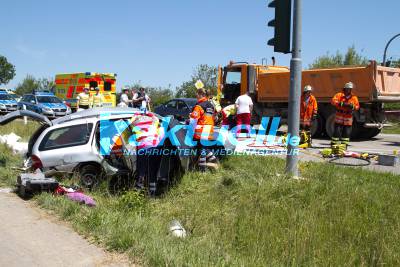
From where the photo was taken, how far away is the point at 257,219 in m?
6.10

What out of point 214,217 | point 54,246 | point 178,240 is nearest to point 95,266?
point 54,246

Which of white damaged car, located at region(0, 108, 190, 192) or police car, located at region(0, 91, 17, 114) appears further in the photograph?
police car, located at region(0, 91, 17, 114)

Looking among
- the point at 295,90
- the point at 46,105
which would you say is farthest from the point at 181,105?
the point at 295,90

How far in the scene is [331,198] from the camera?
6.51 metres

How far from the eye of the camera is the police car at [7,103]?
28.4 meters

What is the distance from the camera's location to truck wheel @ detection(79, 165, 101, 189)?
7740 millimetres

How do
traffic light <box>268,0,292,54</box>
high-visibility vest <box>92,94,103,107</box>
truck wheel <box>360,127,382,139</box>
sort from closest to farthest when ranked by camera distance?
traffic light <box>268,0,292,54</box> < truck wheel <box>360,127,382,139</box> < high-visibility vest <box>92,94,103,107</box>

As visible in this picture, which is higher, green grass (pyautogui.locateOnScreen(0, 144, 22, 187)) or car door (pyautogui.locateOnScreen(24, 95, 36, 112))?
car door (pyautogui.locateOnScreen(24, 95, 36, 112))

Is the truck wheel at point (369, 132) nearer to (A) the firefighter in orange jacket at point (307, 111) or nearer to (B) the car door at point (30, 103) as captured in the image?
(A) the firefighter in orange jacket at point (307, 111)

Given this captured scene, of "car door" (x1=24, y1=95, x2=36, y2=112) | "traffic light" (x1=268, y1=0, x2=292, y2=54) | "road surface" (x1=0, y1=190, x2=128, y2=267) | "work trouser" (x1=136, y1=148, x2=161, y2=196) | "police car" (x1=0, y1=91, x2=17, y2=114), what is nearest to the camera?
"road surface" (x1=0, y1=190, x2=128, y2=267)

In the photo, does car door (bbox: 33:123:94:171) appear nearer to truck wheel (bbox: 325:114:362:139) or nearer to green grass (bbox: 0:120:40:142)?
green grass (bbox: 0:120:40:142)

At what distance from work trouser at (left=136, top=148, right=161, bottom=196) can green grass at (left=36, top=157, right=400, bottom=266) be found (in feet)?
0.98

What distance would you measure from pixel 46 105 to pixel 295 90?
19342 millimetres

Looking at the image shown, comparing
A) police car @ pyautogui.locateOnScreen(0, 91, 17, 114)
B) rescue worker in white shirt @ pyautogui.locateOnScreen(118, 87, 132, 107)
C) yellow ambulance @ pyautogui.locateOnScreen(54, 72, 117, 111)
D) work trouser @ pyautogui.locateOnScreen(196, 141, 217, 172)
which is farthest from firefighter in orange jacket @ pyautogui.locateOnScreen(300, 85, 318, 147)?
police car @ pyautogui.locateOnScreen(0, 91, 17, 114)
